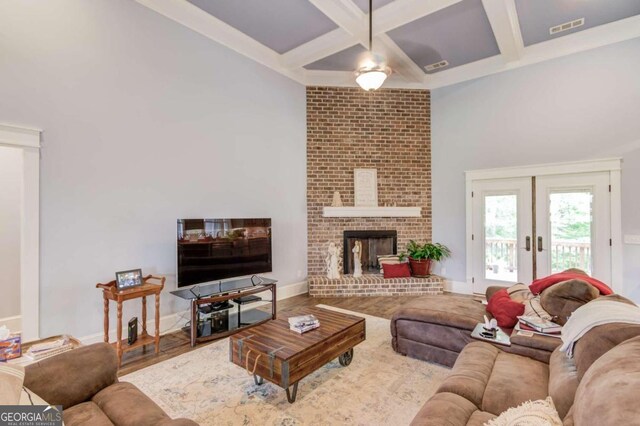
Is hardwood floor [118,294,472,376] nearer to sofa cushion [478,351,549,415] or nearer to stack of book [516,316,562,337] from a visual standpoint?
stack of book [516,316,562,337]

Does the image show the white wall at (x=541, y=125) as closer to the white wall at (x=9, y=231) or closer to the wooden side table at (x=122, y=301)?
the wooden side table at (x=122, y=301)

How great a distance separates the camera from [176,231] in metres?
3.73

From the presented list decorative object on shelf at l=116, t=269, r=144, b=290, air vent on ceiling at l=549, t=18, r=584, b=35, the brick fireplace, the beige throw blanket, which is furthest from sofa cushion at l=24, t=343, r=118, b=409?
air vent on ceiling at l=549, t=18, r=584, b=35

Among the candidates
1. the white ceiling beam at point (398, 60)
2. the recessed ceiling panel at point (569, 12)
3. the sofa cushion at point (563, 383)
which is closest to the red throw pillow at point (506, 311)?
the sofa cushion at point (563, 383)

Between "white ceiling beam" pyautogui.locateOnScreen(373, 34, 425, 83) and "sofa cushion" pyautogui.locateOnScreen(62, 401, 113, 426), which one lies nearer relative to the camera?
"sofa cushion" pyautogui.locateOnScreen(62, 401, 113, 426)

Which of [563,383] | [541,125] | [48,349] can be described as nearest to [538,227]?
[541,125]

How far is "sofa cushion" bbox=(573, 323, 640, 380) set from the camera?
1401 millimetres

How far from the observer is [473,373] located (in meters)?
1.82

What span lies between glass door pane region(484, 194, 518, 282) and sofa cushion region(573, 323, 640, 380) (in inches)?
158

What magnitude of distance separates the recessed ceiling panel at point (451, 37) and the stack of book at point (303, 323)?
398 centimetres

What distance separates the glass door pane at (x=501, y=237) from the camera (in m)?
5.14

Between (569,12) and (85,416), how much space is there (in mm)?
6040

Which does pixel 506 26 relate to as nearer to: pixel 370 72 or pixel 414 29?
pixel 414 29

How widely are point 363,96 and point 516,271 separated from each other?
4.01 meters
